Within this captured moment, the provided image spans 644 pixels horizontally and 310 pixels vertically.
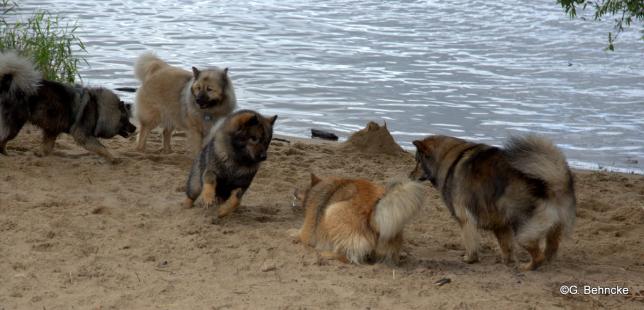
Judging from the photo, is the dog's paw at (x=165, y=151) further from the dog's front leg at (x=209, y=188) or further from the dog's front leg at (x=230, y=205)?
the dog's front leg at (x=230, y=205)

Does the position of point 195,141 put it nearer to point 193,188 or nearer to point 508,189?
point 193,188

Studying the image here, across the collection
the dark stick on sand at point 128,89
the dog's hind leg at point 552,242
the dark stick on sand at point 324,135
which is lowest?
the dark stick on sand at point 324,135

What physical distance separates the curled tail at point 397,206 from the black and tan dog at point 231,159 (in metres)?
1.40

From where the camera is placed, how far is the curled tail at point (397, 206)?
5.65m

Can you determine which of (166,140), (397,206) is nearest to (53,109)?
(166,140)

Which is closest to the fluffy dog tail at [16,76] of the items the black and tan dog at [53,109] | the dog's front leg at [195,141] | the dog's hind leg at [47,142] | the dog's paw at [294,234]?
the black and tan dog at [53,109]

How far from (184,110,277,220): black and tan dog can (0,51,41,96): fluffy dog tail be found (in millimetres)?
2082

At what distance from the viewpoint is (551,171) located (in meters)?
5.65

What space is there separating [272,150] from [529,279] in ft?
14.7

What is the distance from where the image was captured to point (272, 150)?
978cm

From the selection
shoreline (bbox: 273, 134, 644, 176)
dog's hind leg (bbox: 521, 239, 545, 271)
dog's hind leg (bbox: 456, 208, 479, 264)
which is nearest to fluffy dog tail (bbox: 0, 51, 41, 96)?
shoreline (bbox: 273, 134, 644, 176)

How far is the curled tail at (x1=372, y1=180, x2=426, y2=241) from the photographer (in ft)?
18.5

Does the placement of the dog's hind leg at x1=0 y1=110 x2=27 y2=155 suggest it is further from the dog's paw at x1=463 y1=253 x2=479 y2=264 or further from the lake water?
the dog's paw at x1=463 y1=253 x2=479 y2=264

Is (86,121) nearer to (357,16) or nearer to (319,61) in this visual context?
(319,61)
